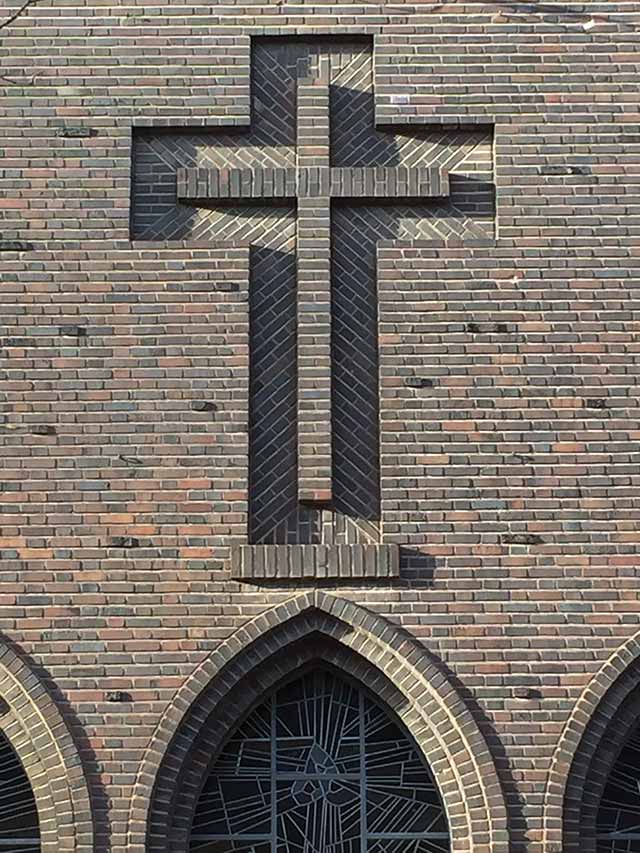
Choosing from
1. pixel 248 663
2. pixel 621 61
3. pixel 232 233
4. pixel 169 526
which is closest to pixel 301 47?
pixel 232 233

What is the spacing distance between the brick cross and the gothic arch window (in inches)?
111

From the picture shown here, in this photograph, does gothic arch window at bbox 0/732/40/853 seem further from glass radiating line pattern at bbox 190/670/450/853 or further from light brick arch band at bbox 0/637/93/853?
glass radiating line pattern at bbox 190/670/450/853

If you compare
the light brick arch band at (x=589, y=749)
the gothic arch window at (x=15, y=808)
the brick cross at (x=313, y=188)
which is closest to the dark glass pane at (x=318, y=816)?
the light brick arch band at (x=589, y=749)

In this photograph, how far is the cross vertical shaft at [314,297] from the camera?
1004cm

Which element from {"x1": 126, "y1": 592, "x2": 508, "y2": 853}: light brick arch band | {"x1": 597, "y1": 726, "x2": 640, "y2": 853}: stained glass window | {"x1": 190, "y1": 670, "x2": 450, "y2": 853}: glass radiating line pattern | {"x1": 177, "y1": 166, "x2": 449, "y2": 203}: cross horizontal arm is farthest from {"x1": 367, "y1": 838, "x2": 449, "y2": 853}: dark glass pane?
{"x1": 177, "y1": 166, "x2": 449, "y2": 203}: cross horizontal arm

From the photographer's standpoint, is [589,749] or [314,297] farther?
[314,297]

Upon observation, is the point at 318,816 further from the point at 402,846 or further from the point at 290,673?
the point at 290,673

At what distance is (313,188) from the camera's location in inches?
414

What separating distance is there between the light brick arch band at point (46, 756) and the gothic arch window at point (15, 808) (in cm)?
18

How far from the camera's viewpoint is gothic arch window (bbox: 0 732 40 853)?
31.8 ft

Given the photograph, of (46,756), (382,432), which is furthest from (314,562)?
(46,756)

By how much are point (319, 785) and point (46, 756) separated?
1560 millimetres

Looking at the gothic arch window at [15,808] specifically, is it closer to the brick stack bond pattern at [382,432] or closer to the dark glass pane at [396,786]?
the brick stack bond pattern at [382,432]

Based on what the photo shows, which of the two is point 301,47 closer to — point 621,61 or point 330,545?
point 621,61
